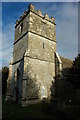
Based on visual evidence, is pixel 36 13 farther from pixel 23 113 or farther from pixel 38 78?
pixel 23 113

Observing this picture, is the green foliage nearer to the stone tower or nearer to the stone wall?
the stone tower

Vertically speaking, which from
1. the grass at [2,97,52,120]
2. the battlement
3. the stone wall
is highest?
the battlement

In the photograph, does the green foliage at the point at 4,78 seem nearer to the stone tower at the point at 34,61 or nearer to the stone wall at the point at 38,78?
the stone tower at the point at 34,61

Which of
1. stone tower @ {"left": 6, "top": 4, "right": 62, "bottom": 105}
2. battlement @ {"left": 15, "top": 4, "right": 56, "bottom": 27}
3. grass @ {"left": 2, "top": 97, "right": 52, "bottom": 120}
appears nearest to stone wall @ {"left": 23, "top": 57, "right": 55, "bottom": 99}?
stone tower @ {"left": 6, "top": 4, "right": 62, "bottom": 105}

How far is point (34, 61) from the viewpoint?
15422 millimetres

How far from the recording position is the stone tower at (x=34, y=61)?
14.3m

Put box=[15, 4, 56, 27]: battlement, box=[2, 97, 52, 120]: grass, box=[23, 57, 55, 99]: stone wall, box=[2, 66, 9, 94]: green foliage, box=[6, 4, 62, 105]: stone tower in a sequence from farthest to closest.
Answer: box=[2, 66, 9, 94]: green foliage
box=[15, 4, 56, 27]: battlement
box=[6, 4, 62, 105]: stone tower
box=[23, 57, 55, 99]: stone wall
box=[2, 97, 52, 120]: grass

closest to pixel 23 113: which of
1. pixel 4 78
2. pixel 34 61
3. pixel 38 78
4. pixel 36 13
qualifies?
pixel 38 78

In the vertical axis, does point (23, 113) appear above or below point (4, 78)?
below

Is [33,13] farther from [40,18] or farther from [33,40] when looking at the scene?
[33,40]

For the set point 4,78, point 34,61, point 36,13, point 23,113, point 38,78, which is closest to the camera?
point 23,113

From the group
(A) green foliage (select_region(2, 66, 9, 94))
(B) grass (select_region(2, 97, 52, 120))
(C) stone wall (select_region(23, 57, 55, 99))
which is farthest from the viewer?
(A) green foliage (select_region(2, 66, 9, 94))

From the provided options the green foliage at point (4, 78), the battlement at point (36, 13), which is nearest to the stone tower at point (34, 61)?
the battlement at point (36, 13)

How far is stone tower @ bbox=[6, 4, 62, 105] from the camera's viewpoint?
46.8 feet
